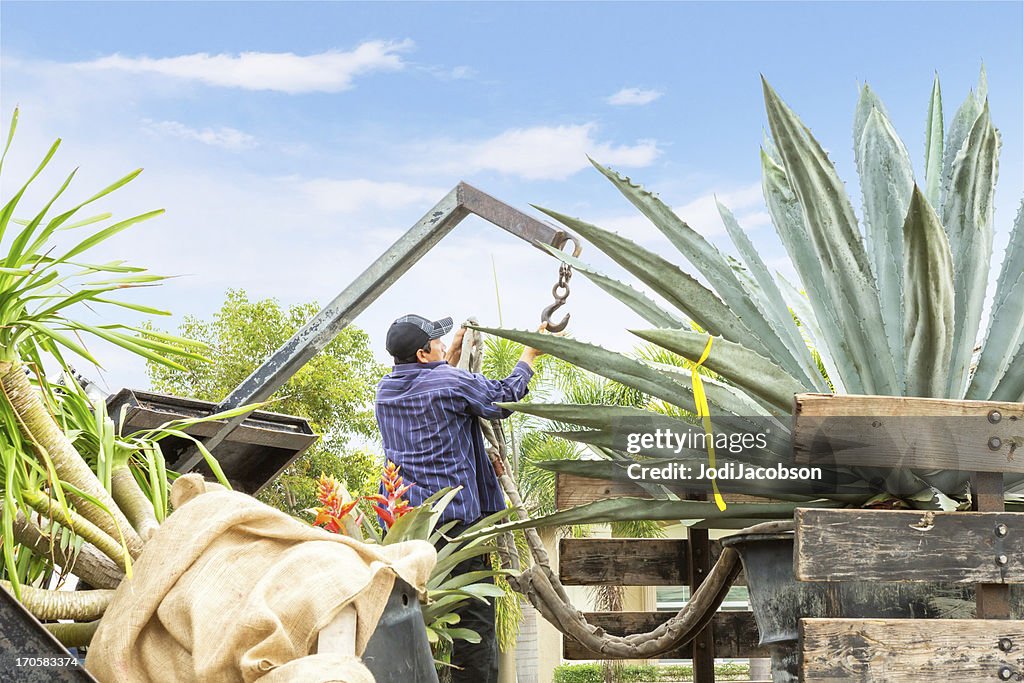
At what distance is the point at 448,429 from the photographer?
4.09 meters

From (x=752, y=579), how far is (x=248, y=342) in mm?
21855

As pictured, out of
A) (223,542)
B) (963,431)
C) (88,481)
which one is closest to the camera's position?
(223,542)

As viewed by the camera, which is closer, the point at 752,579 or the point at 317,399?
the point at 752,579

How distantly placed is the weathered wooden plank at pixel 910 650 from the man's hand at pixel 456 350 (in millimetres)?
2830

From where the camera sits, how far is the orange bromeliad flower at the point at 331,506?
232cm

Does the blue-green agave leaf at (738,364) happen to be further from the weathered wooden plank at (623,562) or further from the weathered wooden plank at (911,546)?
the weathered wooden plank at (623,562)

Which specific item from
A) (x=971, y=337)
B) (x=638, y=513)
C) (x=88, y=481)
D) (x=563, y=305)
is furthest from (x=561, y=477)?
A: (x=88, y=481)

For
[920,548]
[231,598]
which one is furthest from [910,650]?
[231,598]

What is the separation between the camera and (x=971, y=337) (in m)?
2.35

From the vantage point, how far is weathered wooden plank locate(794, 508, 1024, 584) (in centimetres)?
185

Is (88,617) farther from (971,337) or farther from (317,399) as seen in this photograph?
(317,399)

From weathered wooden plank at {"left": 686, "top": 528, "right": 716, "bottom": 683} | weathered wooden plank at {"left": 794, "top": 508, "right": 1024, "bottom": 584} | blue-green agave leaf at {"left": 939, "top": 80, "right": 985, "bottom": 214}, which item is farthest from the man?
weathered wooden plank at {"left": 794, "top": 508, "right": 1024, "bottom": 584}

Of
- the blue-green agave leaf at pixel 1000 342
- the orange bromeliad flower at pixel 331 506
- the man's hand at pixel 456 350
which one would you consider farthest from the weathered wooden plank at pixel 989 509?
the man's hand at pixel 456 350

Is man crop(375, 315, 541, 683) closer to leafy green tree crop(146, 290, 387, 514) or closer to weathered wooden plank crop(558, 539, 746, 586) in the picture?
weathered wooden plank crop(558, 539, 746, 586)
